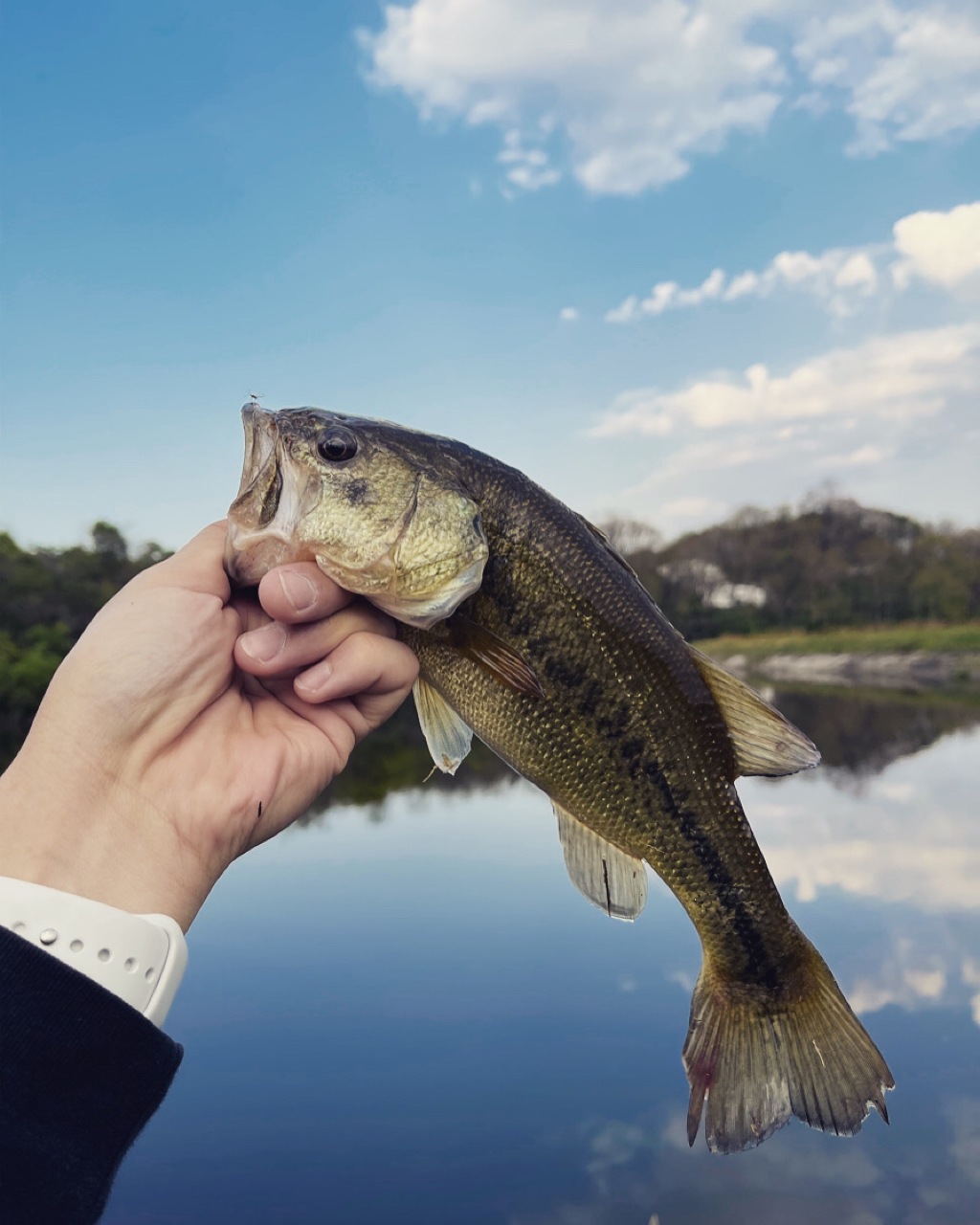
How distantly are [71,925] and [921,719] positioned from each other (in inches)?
1625

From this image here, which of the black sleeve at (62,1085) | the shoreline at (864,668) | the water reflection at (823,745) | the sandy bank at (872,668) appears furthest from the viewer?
the shoreline at (864,668)

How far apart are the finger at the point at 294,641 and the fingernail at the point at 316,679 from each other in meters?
0.04

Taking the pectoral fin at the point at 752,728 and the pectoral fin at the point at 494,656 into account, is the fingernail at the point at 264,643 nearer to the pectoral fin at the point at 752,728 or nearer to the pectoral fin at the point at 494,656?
the pectoral fin at the point at 494,656

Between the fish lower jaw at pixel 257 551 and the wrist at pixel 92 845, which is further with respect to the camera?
the fish lower jaw at pixel 257 551

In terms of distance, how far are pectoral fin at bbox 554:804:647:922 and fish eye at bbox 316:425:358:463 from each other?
1.34m

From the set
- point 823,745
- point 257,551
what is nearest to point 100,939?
point 257,551

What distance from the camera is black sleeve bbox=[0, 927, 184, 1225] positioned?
161 cm

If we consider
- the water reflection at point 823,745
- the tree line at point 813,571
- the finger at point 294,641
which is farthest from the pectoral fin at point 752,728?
the tree line at point 813,571

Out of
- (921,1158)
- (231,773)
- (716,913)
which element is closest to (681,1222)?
(921,1158)

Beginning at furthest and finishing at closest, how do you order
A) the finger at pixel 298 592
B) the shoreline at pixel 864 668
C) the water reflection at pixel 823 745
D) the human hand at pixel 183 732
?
the shoreline at pixel 864 668 < the water reflection at pixel 823 745 < the finger at pixel 298 592 < the human hand at pixel 183 732

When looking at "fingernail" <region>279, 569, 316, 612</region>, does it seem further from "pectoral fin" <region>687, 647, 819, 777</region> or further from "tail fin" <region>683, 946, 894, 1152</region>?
"tail fin" <region>683, 946, 894, 1152</region>

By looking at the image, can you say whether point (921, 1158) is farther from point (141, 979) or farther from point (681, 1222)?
point (141, 979)

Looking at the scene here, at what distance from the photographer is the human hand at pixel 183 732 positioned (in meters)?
2.13

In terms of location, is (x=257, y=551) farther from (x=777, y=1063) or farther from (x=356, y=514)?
(x=777, y=1063)
